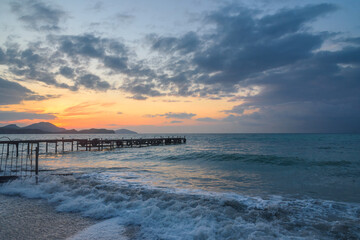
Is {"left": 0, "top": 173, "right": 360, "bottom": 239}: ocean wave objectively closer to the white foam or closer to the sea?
the sea

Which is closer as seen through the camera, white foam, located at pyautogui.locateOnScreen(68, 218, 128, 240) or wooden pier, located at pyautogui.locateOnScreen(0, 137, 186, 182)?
white foam, located at pyautogui.locateOnScreen(68, 218, 128, 240)

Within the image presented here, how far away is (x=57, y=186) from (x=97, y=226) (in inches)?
225

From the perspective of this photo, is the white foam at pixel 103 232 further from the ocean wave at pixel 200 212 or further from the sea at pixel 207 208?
the ocean wave at pixel 200 212

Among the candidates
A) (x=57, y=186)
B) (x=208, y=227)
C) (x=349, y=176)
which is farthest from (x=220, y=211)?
(x=349, y=176)

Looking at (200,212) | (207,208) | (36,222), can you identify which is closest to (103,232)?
(36,222)

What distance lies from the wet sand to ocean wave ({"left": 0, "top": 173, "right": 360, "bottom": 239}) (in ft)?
1.75

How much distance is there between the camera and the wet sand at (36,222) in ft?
18.4

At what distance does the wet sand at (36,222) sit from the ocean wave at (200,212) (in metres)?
0.53

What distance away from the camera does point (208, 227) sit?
6.07 meters

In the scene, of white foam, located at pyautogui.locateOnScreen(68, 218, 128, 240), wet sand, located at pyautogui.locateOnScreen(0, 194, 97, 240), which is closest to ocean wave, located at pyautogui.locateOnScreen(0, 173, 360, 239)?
white foam, located at pyautogui.locateOnScreen(68, 218, 128, 240)

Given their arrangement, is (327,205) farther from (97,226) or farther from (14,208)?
(14,208)

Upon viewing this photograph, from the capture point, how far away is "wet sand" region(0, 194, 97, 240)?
221 inches

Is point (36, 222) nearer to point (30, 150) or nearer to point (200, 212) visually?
point (200, 212)

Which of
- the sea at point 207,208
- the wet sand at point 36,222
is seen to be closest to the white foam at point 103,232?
the sea at point 207,208
